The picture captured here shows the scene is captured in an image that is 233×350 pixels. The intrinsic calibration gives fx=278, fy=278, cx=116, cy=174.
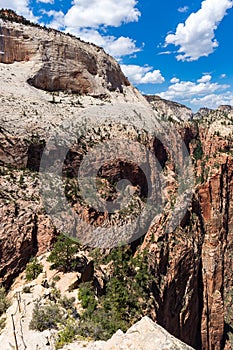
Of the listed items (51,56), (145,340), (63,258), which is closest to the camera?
(145,340)

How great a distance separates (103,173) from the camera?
26.9m

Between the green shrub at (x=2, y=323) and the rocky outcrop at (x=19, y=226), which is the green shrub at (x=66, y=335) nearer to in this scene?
the green shrub at (x=2, y=323)

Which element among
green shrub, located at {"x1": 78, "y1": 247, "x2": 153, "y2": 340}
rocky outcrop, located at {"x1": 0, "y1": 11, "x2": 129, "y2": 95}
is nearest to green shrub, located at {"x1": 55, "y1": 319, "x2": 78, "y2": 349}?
green shrub, located at {"x1": 78, "y1": 247, "x2": 153, "y2": 340}

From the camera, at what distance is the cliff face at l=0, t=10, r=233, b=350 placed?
64.6ft

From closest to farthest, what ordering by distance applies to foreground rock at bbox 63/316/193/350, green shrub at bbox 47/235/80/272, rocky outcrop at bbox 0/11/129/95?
foreground rock at bbox 63/316/193/350
green shrub at bbox 47/235/80/272
rocky outcrop at bbox 0/11/129/95

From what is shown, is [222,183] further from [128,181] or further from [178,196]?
[128,181]

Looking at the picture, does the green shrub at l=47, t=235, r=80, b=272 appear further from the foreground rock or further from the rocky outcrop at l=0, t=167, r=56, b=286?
the foreground rock

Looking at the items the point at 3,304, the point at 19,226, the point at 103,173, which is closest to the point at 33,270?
the point at 3,304

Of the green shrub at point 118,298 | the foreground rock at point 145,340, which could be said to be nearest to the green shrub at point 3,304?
the green shrub at point 118,298

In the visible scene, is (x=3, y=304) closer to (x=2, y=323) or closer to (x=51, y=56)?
(x=2, y=323)

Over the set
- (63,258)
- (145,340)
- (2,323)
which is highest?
(145,340)

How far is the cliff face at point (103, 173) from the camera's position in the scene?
19.7 metres

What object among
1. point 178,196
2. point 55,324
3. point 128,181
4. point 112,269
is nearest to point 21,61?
point 128,181

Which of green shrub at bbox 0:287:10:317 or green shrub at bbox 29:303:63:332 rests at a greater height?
green shrub at bbox 29:303:63:332
